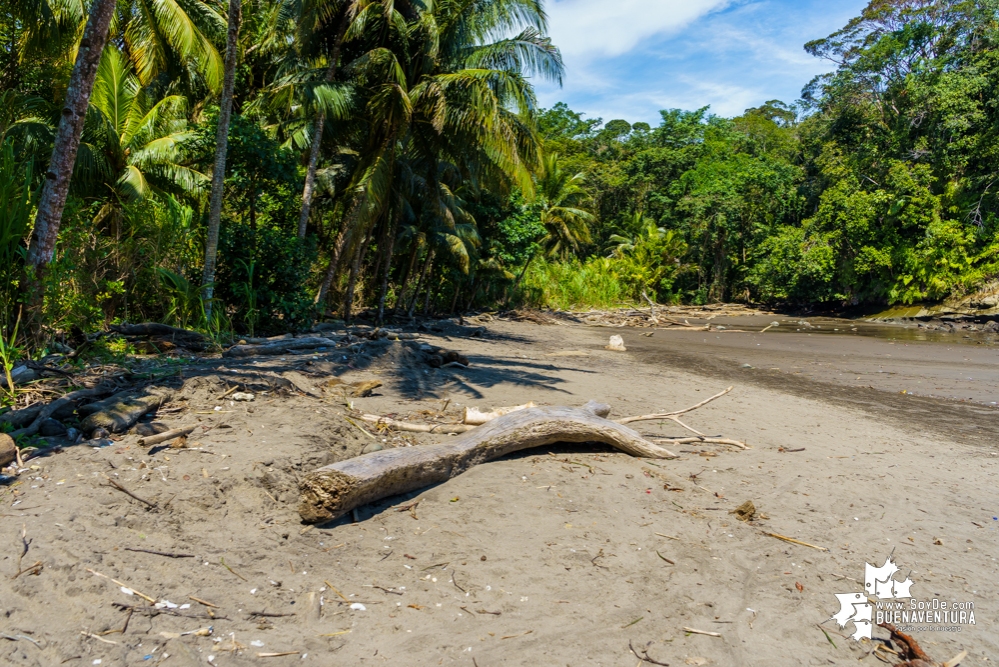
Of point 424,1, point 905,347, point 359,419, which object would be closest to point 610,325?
point 905,347

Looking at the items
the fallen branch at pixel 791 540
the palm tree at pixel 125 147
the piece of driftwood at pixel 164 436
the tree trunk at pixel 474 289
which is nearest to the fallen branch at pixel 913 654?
the fallen branch at pixel 791 540

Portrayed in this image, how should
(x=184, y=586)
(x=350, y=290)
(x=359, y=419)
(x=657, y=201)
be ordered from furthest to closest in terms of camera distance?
(x=657, y=201), (x=350, y=290), (x=359, y=419), (x=184, y=586)

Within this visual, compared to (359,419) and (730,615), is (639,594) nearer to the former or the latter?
(730,615)

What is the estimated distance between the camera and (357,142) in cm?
1625

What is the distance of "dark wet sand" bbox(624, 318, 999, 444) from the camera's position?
32.1 ft

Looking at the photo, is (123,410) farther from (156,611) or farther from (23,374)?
(156,611)

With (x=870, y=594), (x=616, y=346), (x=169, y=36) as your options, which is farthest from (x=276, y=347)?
(x=616, y=346)

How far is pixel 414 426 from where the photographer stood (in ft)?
21.4

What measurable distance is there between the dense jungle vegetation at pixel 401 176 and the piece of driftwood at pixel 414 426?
132 inches

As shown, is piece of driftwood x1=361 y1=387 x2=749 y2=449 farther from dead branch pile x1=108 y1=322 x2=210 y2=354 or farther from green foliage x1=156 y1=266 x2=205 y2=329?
green foliage x1=156 y1=266 x2=205 y2=329

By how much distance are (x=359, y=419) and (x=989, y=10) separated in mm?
34775

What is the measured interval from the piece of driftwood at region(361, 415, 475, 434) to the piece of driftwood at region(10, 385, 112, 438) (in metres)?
2.32

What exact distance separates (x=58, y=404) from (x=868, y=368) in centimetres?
1553

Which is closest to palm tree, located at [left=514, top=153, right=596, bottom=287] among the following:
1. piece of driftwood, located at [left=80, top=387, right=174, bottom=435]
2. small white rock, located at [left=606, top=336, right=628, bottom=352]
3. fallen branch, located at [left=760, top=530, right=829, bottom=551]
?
small white rock, located at [left=606, top=336, right=628, bottom=352]
